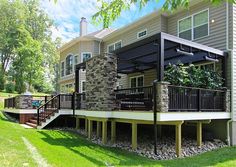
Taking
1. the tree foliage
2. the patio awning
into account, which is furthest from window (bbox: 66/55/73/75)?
the patio awning

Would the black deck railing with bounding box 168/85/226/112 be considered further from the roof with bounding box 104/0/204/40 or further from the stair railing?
the stair railing

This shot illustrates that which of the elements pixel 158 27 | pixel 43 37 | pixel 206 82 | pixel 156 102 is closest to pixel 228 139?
pixel 206 82

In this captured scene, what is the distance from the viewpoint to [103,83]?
11.8 m

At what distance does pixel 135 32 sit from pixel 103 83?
7.33 meters

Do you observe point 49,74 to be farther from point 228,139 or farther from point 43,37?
point 228,139

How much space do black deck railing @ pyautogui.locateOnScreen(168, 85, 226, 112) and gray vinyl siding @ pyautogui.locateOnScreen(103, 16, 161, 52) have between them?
613 cm

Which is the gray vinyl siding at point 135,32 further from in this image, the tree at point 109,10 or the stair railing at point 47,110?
the tree at point 109,10

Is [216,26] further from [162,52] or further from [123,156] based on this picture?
[123,156]

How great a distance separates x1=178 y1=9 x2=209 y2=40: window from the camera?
1350 cm

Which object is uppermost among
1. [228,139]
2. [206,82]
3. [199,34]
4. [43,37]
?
[43,37]

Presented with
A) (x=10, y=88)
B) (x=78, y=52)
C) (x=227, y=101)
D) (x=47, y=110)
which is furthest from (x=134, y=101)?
(x=10, y=88)

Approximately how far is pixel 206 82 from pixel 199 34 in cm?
345

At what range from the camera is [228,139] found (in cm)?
1186

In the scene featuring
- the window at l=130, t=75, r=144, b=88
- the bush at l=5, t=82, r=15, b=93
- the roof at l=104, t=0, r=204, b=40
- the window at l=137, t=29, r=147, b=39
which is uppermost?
the roof at l=104, t=0, r=204, b=40
